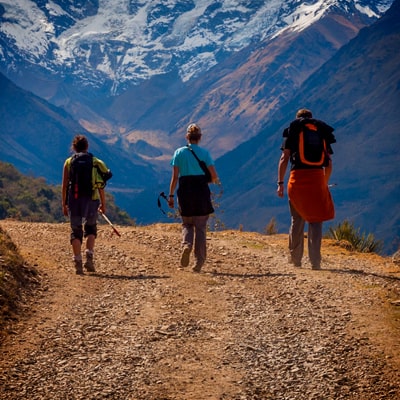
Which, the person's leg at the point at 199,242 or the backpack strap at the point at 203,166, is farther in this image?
the person's leg at the point at 199,242

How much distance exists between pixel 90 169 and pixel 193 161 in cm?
143

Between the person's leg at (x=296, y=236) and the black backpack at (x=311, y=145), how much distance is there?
79 centimetres

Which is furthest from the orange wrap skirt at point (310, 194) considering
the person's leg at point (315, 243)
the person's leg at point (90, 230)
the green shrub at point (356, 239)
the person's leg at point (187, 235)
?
the green shrub at point (356, 239)

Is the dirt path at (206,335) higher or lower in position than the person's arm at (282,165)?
lower

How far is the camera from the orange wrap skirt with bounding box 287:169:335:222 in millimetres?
11000

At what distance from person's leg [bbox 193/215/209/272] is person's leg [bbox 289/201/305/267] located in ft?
4.05

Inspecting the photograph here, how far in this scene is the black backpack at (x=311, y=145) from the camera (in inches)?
422

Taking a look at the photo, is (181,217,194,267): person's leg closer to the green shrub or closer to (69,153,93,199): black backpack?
(69,153,93,199): black backpack

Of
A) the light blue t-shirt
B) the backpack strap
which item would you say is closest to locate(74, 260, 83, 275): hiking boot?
the light blue t-shirt

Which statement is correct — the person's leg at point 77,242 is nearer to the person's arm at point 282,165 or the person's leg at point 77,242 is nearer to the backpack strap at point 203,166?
the backpack strap at point 203,166

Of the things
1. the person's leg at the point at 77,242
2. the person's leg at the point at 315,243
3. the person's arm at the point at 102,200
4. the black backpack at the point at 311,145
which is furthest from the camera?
the person's leg at the point at 315,243

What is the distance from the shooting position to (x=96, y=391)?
595cm

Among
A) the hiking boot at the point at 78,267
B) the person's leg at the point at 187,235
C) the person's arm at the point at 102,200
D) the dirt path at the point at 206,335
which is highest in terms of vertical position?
the person's arm at the point at 102,200

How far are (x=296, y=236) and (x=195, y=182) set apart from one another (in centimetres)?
165
